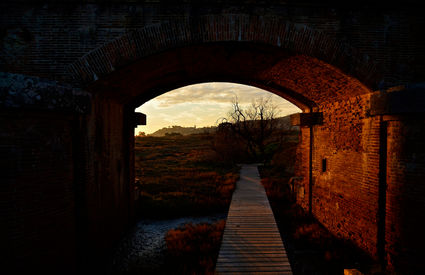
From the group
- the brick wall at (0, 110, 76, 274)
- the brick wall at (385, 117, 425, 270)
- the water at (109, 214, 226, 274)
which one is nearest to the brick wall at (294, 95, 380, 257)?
the brick wall at (385, 117, 425, 270)

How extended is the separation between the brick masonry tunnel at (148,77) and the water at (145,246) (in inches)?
24.1

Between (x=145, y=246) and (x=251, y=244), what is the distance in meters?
3.29

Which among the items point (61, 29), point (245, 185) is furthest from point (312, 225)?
point (61, 29)

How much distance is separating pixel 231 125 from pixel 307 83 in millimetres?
16704

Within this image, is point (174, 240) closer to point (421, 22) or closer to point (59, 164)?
point (59, 164)

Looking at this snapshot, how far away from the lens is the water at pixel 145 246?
18.9 ft

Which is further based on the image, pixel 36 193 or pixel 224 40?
pixel 224 40

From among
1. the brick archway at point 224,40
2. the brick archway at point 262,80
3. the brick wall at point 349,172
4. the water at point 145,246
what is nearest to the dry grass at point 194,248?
the water at point 145,246

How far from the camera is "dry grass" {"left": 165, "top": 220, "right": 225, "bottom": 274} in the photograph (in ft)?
17.7

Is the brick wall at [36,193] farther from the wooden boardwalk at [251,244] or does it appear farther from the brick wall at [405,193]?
the brick wall at [405,193]

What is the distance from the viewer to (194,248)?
6.32m

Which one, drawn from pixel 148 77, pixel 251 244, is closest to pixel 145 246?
pixel 251 244

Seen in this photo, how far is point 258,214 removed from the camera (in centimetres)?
789

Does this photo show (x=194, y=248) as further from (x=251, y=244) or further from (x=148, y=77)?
(x=148, y=77)
